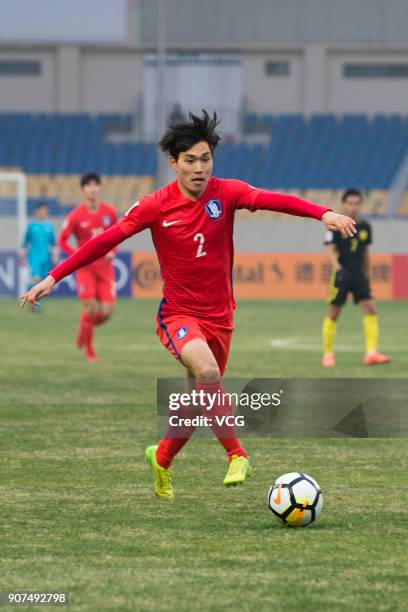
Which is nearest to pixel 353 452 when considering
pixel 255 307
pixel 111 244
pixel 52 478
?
pixel 52 478

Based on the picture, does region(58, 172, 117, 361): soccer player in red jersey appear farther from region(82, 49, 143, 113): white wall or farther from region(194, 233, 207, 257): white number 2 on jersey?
region(82, 49, 143, 113): white wall

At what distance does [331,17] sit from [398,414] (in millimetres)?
30018

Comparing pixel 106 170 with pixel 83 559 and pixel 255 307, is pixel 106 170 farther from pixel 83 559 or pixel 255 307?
pixel 83 559

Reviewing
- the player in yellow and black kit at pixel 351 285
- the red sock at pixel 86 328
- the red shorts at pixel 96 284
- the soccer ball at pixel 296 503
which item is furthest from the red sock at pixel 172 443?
the red sock at pixel 86 328

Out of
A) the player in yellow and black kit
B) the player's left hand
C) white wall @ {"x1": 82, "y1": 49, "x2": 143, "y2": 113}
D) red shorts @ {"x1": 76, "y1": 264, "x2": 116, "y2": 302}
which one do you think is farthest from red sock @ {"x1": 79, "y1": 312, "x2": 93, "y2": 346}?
white wall @ {"x1": 82, "y1": 49, "x2": 143, "y2": 113}

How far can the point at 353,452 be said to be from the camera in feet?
28.5

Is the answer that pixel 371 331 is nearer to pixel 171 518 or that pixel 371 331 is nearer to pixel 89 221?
pixel 89 221

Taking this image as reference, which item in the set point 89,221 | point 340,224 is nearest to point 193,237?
point 340,224

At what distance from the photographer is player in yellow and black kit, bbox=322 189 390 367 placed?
14922 mm

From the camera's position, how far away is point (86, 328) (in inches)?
600

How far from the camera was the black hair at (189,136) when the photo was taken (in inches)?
260

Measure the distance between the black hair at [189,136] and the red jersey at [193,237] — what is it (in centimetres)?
22

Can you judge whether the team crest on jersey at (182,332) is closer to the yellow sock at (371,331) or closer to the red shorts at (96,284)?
the red shorts at (96,284)

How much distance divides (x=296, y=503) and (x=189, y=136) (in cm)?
191
